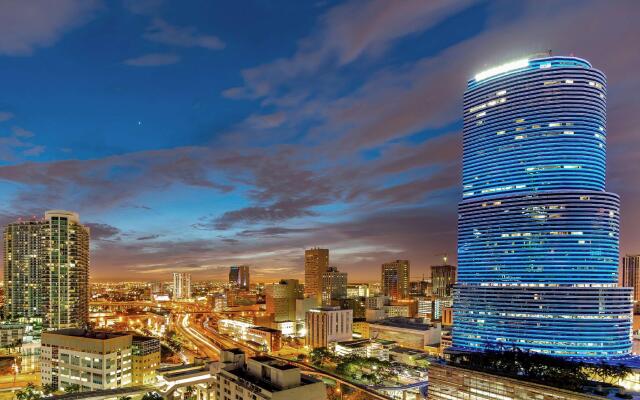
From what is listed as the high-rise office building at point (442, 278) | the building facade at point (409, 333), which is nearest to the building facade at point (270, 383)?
the building facade at point (409, 333)

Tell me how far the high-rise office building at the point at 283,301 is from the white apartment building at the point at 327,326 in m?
31.2

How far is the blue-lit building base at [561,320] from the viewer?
192 ft

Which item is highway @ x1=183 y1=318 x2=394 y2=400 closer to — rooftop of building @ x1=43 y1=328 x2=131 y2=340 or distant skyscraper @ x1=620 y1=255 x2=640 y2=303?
rooftop of building @ x1=43 y1=328 x2=131 y2=340

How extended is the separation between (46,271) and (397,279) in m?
137

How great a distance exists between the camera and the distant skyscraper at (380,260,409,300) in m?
182

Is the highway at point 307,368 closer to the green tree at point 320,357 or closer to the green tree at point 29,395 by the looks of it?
the green tree at point 320,357

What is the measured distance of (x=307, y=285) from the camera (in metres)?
167

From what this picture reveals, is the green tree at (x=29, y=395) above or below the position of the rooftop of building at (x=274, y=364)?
below

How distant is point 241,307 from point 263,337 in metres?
79.8

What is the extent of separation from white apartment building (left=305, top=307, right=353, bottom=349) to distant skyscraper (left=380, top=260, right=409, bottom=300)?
93298 mm

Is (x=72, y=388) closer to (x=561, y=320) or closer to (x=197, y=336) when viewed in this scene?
(x=197, y=336)

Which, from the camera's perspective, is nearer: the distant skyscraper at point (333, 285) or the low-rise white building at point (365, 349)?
the low-rise white building at point (365, 349)

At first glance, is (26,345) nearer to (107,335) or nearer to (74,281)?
(74,281)

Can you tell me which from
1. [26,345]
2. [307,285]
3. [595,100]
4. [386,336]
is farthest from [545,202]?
[307,285]
